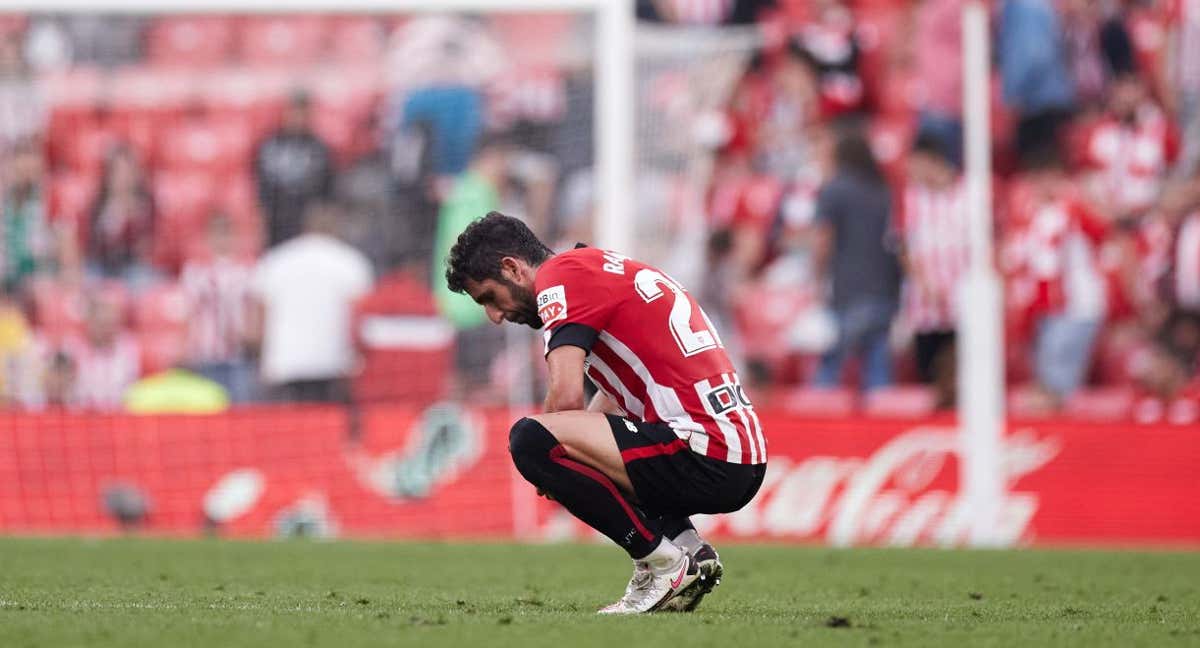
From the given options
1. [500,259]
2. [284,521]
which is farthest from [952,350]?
[500,259]

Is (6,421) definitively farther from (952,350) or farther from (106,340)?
(952,350)

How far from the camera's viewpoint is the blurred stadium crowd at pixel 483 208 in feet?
55.4

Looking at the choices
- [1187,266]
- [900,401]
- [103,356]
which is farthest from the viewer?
[1187,266]

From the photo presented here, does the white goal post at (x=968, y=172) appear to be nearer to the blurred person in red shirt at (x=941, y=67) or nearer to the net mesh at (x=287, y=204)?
the net mesh at (x=287, y=204)

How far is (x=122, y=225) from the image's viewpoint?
56.9ft

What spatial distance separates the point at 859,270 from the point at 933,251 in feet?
2.78

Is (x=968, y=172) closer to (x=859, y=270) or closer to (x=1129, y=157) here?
(x=859, y=270)

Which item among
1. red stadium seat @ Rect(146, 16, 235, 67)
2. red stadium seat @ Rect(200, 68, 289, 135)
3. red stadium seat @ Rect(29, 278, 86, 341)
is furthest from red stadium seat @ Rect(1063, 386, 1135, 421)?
red stadium seat @ Rect(29, 278, 86, 341)

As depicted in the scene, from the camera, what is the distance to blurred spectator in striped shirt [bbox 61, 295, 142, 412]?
17.3 metres

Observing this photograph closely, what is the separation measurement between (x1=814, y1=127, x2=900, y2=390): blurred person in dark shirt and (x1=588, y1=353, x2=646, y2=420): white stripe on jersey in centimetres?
1063

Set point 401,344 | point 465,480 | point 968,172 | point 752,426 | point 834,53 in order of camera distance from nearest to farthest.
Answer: point 752,426 < point 465,480 < point 968,172 < point 401,344 < point 834,53

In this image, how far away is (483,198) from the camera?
16875 millimetres

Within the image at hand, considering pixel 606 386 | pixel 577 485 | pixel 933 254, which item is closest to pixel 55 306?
pixel 933 254

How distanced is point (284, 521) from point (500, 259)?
9215mm
